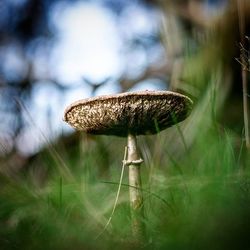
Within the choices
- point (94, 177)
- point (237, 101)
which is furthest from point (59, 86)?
point (94, 177)

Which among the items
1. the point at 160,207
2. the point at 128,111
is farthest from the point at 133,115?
the point at 160,207

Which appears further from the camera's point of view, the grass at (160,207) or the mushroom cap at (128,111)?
the mushroom cap at (128,111)

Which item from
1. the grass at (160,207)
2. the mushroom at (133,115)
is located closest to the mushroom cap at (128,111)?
the mushroom at (133,115)

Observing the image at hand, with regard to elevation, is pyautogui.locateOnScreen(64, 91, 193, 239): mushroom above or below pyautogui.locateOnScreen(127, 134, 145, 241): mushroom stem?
above

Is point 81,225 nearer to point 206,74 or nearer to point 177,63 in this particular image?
point 206,74

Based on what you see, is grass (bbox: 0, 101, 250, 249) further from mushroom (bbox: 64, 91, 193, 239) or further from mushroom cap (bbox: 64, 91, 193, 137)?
mushroom cap (bbox: 64, 91, 193, 137)

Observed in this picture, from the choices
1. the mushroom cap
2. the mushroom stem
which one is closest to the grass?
the mushroom stem

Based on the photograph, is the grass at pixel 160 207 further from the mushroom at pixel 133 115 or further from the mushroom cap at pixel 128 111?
the mushroom cap at pixel 128 111

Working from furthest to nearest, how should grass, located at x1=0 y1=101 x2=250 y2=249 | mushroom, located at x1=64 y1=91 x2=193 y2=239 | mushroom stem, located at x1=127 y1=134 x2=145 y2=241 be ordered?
mushroom stem, located at x1=127 y1=134 x2=145 y2=241 < mushroom, located at x1=64 y1=91 x2=193 y2=239 < grass, located at x1=0 y1=101 x2=250 y2=249
